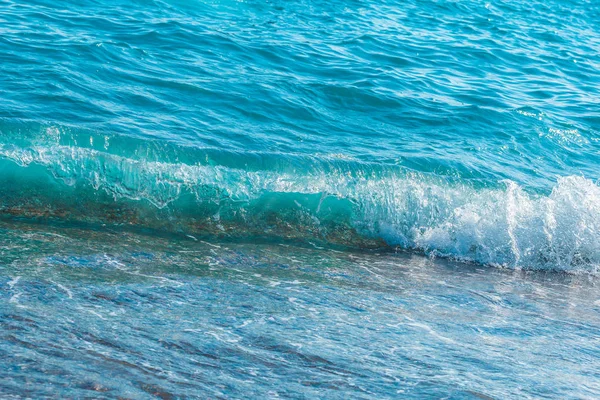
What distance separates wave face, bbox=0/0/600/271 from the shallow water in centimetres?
93

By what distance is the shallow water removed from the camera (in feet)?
11.8

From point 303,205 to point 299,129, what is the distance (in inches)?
78.9

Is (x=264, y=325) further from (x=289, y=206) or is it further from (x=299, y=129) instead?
(x=299, y=129)

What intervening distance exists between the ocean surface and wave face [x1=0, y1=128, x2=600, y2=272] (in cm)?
3

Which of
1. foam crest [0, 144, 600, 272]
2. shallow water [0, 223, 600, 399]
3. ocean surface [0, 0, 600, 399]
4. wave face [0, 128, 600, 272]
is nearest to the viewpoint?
shallow water [0, 223, 600, 399]

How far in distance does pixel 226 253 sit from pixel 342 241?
4.90ft

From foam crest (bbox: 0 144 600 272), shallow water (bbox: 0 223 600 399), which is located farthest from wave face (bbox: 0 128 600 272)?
shallow water (bbox: 0 223 600 399)

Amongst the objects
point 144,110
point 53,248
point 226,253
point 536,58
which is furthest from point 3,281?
point 536,58

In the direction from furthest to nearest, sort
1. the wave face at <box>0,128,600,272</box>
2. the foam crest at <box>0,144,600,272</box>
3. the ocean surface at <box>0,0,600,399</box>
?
the foam crest at <box>0,144,600,272</box> < the wave face at <box>0,128,600,272</box> < the ocean surface at <box>0,0,600,399</box>

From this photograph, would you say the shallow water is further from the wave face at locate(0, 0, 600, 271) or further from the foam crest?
the wave face at locate(0, 0, 600, 271)

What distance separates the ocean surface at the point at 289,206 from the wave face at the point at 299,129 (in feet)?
0.12

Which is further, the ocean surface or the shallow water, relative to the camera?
the ocean surface

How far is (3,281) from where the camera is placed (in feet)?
15.1

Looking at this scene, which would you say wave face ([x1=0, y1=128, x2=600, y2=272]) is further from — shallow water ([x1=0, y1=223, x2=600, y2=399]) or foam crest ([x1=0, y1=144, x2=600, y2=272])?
shallow water ([x1=0, y1=223, x2=600, y2=399])
